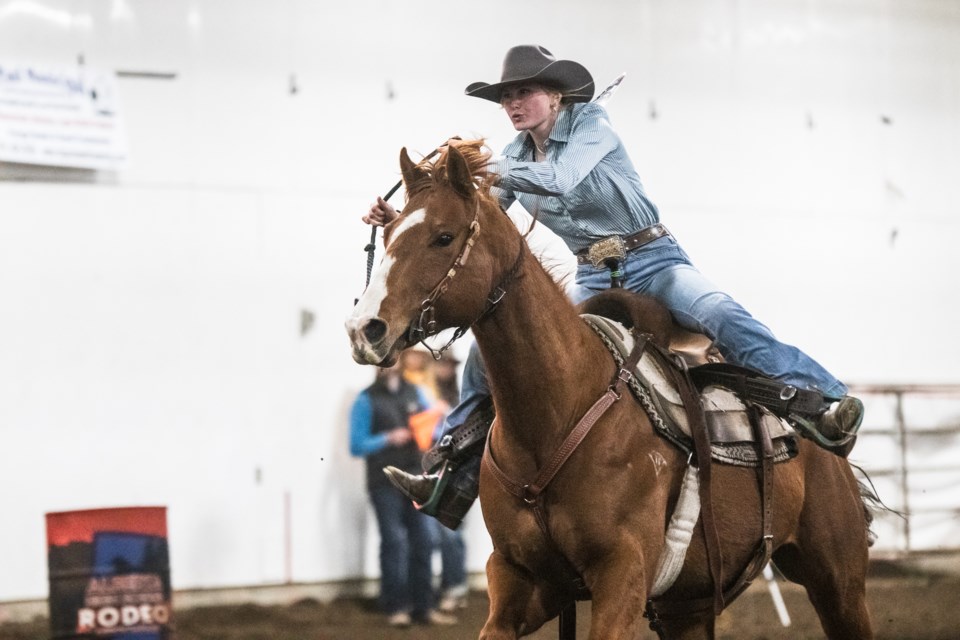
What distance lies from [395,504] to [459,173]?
3584mm

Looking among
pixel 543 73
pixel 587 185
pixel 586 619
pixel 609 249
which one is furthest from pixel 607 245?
pixel 586 619

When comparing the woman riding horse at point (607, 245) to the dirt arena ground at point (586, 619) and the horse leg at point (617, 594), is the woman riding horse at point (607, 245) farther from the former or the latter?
the dirt arena ground at point (586, 619)

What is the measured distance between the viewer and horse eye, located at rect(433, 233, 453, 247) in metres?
2.76

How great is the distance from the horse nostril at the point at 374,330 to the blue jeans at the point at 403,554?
3.63m

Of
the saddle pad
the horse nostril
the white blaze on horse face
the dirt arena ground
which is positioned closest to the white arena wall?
the dirt arena ground

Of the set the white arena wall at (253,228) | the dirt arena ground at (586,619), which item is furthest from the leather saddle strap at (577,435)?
the dirt arena ground at (586,619)

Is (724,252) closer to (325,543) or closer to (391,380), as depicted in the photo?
(391,380)

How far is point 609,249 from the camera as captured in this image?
11.6 feet

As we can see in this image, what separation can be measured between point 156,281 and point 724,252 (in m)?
3.37

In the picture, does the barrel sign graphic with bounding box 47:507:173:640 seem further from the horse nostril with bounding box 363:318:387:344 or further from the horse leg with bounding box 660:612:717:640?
the horse nostril with bounding box 363:318:387:344

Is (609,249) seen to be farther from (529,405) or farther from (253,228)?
(253,228)

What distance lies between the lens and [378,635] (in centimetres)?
611

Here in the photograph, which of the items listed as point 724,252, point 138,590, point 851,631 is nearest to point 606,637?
point 851,631

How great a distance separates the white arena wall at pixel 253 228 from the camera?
18.9 ft
